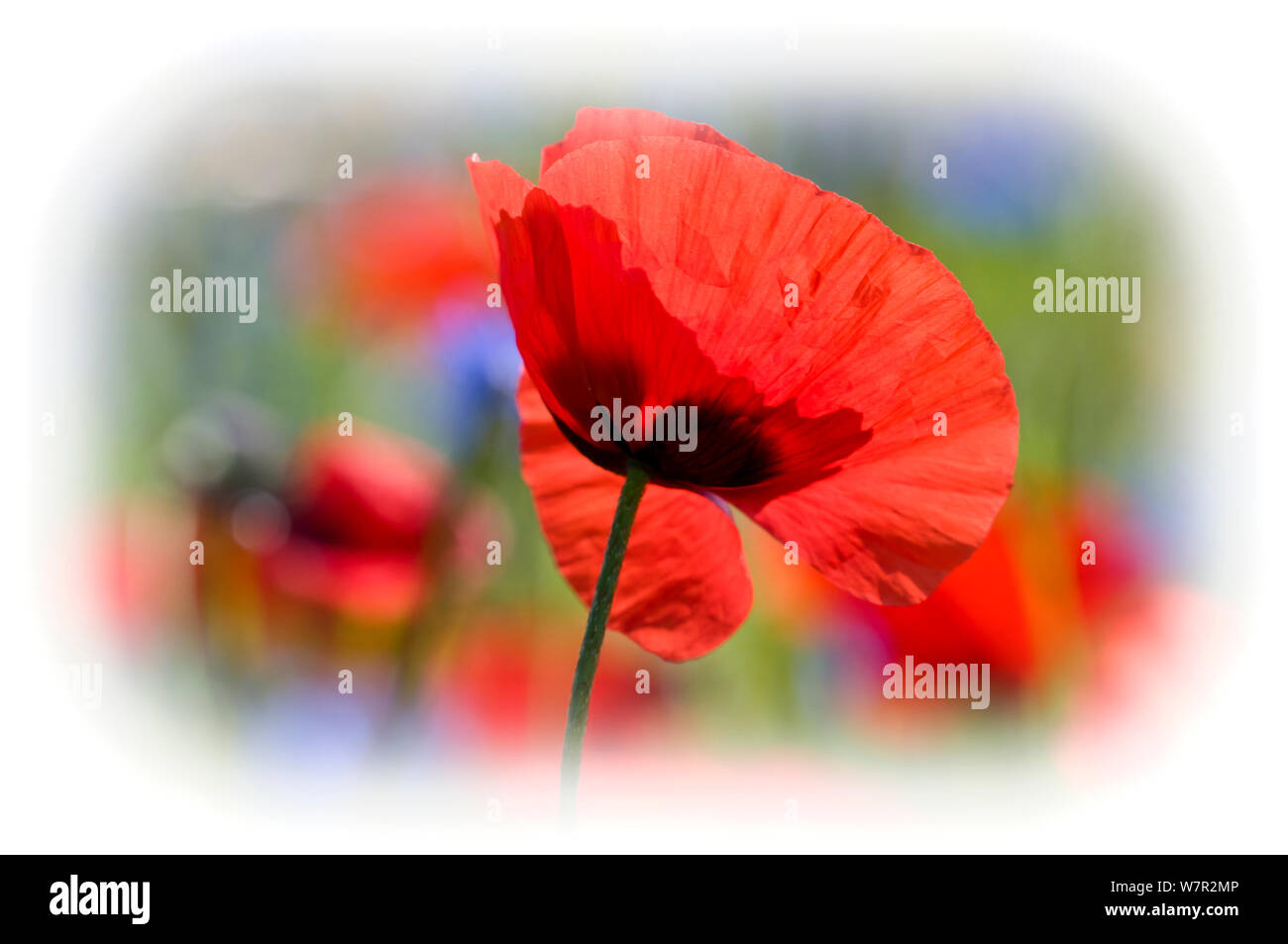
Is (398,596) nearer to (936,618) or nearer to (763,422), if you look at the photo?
(936,618)

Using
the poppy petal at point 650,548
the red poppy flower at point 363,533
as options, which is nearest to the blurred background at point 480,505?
the red poppy flower at point 363,533

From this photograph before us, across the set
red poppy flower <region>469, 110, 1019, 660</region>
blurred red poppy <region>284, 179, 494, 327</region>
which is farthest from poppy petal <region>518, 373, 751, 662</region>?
blurred red poppy <region>284, 179, 494, 327</region>

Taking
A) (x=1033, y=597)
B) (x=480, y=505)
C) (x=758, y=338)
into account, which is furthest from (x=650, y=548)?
(x=1033, y=597)

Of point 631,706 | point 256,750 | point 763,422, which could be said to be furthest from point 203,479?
point 763,422

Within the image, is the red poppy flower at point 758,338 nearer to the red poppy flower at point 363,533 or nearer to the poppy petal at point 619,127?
the poppy petal at point 619,127

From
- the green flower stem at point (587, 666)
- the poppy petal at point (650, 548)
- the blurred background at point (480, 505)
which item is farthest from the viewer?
the blurred background at point (480, 505)

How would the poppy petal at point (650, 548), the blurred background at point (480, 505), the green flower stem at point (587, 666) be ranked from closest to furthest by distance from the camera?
the green flower stem at point (587, 666) < the poppy petal at point (650, 548) < the blurred background at point (480, 505)
